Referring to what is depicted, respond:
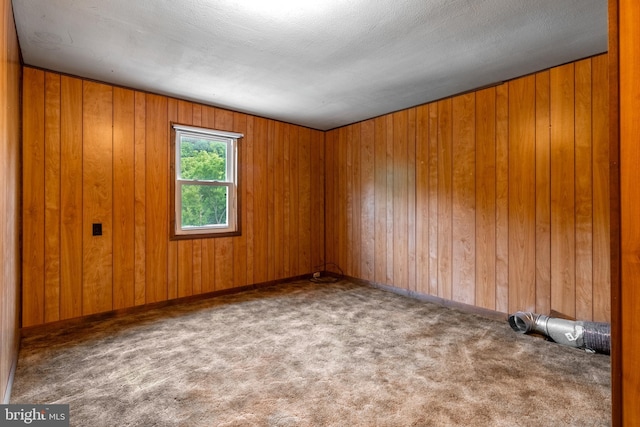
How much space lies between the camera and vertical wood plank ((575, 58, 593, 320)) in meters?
2.62

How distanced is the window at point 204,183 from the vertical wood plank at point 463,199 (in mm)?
2745

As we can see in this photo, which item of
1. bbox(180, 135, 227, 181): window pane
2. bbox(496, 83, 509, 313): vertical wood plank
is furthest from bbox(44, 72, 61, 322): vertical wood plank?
bbox(496, 83, 509, 313): vertical wood plank

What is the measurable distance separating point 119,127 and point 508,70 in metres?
3.93

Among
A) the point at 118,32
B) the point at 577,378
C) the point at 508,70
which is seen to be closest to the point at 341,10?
the point at 118,32

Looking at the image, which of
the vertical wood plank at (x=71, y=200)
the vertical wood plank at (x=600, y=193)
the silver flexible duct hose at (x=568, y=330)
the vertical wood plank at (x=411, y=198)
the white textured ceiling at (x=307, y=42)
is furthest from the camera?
the vertical wood plank at (x=411, y=198)

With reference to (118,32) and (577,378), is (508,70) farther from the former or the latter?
(118,32)

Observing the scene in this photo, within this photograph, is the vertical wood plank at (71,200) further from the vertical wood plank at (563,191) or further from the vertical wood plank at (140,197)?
the vertical wood plank at (563,191)

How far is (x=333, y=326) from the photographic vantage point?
301 cm

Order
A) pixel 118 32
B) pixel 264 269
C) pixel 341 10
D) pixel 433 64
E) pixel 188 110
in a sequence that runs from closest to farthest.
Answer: pixel 341 10, pixel 118 32, pixel 433 64, pixel 188 110, pixel 264 269

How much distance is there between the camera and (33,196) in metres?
2.79

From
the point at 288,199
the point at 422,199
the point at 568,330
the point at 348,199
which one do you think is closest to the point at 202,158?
the point at 288,199

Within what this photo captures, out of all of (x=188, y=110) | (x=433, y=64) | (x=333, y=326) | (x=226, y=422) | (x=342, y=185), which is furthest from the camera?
(x=342, y=185)

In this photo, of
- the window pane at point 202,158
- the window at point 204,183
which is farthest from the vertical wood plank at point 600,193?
the window pane at point 202,158

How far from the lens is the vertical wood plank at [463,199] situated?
340 centimetres
